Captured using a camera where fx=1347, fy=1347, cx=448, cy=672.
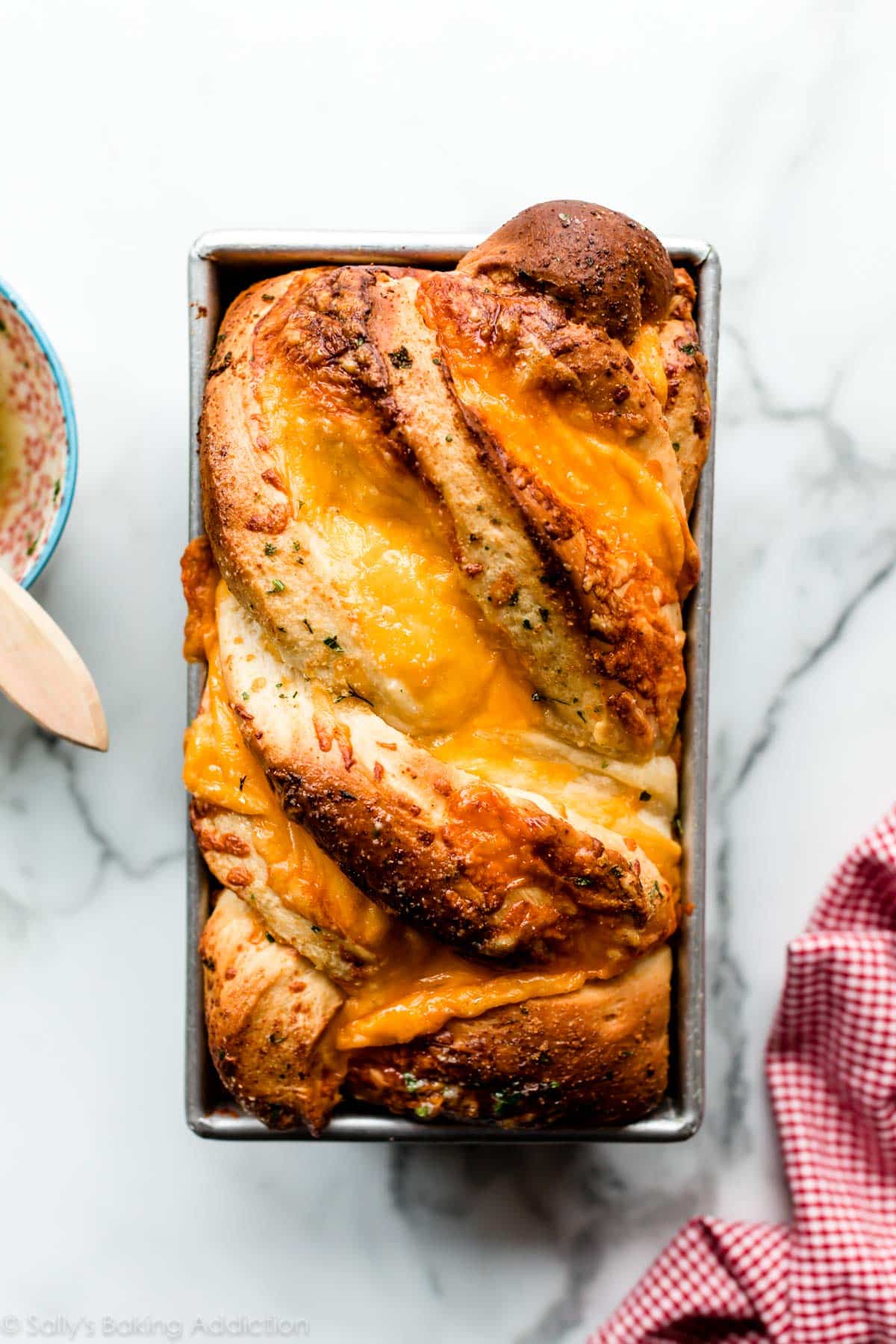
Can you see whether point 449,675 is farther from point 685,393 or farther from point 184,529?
point 184,529

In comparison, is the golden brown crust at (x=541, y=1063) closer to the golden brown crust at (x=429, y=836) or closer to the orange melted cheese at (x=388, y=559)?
the golden brown crust at (x=429, y=836)

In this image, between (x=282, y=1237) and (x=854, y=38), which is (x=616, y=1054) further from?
(x=854, y=38)

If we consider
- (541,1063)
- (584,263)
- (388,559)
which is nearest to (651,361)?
(584,263)

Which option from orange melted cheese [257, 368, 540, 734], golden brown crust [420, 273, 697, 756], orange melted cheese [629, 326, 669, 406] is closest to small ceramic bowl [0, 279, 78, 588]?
orange melted cheese [257, 368, 540, 734]

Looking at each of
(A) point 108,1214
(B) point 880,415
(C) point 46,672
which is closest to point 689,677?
(B) point 880,415

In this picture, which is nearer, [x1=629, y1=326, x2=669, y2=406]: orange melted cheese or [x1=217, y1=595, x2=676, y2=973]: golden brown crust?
[x1=217, y1=595, x2=676, y2=973]: golden brown crust

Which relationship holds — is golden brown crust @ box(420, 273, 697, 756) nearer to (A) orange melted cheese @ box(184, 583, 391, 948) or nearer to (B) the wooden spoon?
(A) orange melted cheese @ box(184, 583, 391, 948)

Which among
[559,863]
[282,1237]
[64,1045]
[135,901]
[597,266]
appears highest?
[597,266]
